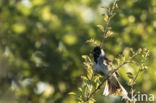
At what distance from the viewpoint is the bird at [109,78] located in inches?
159

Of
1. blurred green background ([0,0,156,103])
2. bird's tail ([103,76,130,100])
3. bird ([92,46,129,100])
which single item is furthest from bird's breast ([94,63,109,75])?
blurred green background ([0,0,156,103])

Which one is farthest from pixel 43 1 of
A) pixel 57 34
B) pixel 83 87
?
pixel 83 87

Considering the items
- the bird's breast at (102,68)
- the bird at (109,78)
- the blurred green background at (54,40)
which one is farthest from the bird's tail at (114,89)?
the blurred green background at (54,40)

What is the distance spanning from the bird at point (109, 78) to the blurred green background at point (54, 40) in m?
9.51

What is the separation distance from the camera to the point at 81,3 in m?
16.1

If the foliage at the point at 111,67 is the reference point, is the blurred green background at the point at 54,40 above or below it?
above

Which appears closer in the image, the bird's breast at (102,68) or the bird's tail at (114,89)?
the bird's tail at (114,89)

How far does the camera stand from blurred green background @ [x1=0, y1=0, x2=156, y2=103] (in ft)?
48.2

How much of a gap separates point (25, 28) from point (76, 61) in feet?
6.93

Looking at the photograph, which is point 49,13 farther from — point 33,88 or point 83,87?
point 83,87

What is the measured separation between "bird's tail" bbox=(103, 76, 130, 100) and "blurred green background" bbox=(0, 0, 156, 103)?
1004cm

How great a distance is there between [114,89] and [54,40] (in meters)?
11.3

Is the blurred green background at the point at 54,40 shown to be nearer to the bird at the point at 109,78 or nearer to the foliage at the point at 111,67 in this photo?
the bird at the point at 109,78

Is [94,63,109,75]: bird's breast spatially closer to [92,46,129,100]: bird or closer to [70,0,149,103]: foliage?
[92,46,129,100]: bird
